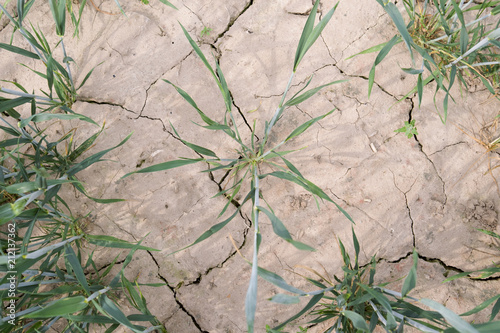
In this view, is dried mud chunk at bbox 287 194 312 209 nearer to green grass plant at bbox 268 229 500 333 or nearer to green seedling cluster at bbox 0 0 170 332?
green grass plant at bbox 268 229 500 333

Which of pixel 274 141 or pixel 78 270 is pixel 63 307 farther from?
pixel 274 141

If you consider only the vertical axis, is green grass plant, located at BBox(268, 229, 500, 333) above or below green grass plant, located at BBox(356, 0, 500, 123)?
below

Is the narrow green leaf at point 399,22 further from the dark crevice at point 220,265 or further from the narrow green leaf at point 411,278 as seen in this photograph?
the dark crevice at point 220,265

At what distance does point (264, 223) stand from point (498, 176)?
1476 millimetres

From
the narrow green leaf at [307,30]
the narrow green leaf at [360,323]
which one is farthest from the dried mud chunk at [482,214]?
the narrow green leaf at [307,30]

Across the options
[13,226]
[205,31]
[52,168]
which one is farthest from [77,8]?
[13,226]

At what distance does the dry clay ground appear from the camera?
213 centimetres

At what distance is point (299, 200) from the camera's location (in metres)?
2.16

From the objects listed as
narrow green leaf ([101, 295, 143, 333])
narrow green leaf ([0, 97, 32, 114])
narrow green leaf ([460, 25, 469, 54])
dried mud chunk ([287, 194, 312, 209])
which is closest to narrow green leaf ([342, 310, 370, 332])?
dried mud chunk ([287, 194, 312, 209])

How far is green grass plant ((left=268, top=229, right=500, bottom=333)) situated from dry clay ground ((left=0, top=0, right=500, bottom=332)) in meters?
0.24

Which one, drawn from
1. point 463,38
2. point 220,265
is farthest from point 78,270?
point 463,38

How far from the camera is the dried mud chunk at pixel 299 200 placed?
216cm

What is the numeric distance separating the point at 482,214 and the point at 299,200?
3.65ft

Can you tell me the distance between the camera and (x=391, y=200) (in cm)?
216
